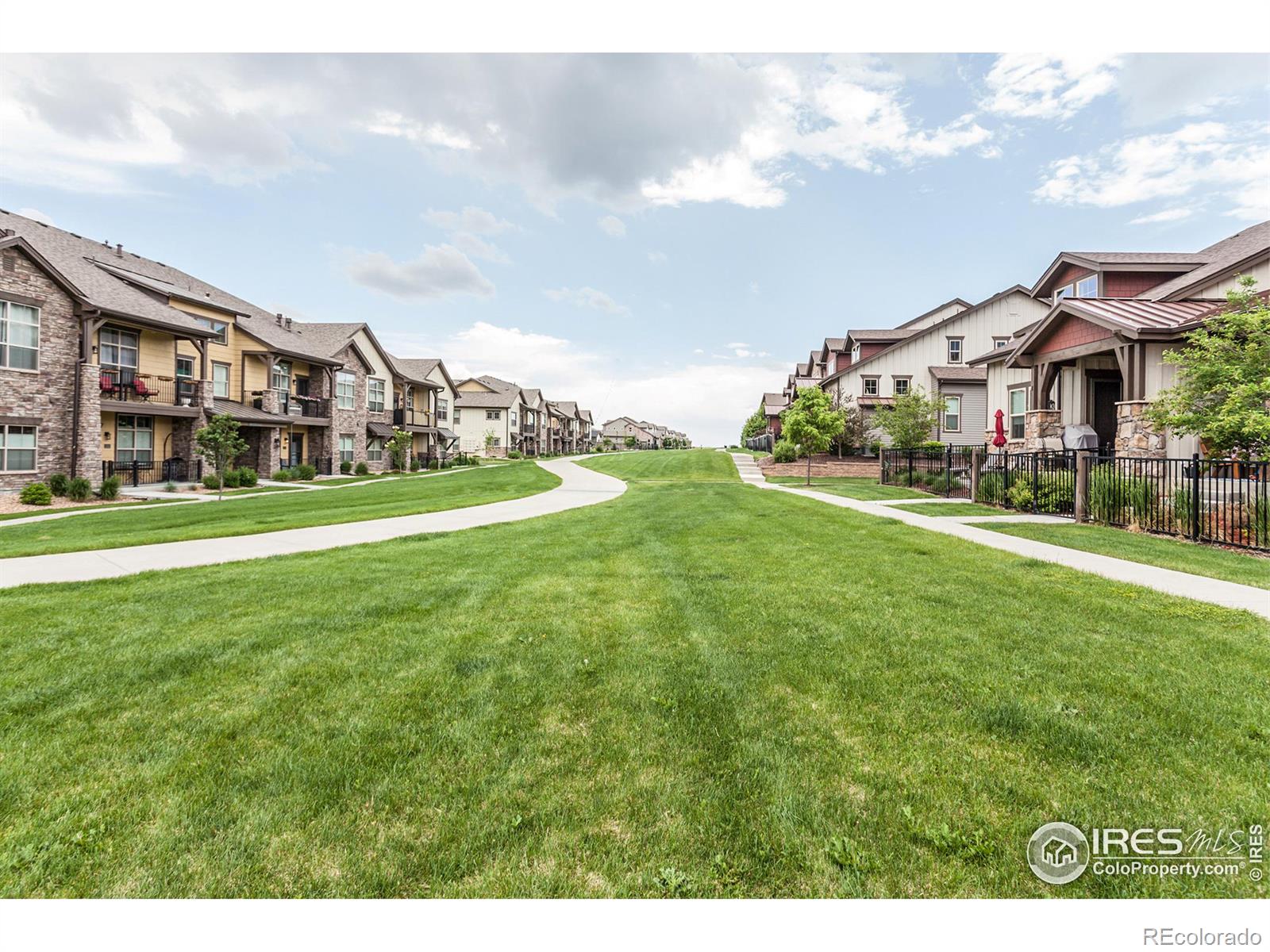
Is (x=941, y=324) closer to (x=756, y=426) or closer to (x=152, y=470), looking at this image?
(x=152, y=470)

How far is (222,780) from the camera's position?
270cm

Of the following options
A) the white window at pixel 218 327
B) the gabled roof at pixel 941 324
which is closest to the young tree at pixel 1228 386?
the gabled roof at pixel 941 324

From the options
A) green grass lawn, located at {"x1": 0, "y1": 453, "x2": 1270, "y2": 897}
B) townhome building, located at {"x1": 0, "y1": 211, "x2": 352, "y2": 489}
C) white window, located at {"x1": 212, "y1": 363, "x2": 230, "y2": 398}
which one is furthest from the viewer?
white window, located at {"x1": 212, "y1": 363, "x2": 230, "y2": 398}

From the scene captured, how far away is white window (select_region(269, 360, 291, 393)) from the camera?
2889 centimetres

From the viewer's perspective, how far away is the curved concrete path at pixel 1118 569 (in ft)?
18.9

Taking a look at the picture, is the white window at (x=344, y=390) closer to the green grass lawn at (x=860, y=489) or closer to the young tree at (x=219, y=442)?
the young tree at (x=219, y=442)

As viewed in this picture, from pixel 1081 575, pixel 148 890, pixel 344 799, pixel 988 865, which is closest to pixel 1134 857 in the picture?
pixel 988 865

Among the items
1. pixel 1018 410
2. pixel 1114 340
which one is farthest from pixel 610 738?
pixel 1018 410

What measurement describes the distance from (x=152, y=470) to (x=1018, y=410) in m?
34.6

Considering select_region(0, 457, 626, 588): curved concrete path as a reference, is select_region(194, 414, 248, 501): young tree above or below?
above

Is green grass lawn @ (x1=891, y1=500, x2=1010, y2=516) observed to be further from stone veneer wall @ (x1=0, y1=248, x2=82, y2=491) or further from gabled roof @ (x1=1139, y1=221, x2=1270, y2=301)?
stone veneer wall @ (x1=0, y1=248, x2=82, y2=491)

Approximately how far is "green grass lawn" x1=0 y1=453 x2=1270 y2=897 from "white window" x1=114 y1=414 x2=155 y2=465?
21.2m

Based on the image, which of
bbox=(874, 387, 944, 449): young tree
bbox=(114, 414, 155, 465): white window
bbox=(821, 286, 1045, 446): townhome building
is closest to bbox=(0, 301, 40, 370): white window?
bbox=(114, 414, 155, 465): white window

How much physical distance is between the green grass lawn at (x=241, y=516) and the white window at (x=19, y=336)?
822cm
